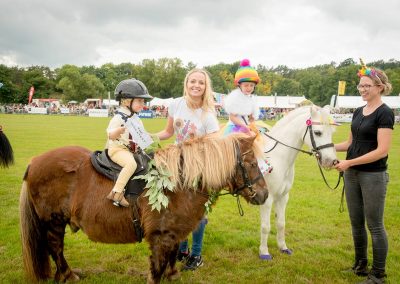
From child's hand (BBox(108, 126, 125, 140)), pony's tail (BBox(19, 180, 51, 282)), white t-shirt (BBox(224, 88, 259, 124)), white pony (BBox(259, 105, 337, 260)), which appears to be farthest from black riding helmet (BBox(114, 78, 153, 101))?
white pony (BBox(259, 105, 337, 260))

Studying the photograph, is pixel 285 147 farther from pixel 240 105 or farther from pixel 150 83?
pixel 150 83

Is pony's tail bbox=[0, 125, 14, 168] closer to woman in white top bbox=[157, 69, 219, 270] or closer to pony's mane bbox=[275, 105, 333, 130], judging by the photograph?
woman in white top bbox=[157, 69, 219, 270]

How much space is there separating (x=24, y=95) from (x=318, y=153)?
86.3 metres

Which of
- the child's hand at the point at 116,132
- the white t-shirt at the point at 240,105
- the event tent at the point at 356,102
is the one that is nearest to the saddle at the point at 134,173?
the child's hand at the point at 116,132

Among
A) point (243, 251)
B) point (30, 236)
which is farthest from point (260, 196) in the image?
point (30, 236)

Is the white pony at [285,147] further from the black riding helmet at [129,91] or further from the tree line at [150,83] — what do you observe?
the tree line at [150,83]

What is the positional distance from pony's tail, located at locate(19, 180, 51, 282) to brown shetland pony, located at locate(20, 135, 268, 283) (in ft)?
0.04

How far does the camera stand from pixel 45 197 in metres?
3.59

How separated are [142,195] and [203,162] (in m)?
0.76

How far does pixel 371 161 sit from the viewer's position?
370 cm

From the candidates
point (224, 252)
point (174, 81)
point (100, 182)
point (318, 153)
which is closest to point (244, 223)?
point (224, 252)

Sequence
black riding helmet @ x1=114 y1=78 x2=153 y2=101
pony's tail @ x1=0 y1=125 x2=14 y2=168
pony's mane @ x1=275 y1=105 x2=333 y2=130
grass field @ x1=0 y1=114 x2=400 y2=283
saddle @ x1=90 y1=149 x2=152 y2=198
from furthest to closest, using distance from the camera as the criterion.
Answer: pony's tail @ x1=0 y1=125 x2=14 y2=168, pony's mane @ x1=275 y1=105 x2=333 y2=130, grass field @ x1=0 y1=114 x2=400 y2=283, black riding helmet @ x1=114 y1=78 x2=153 y2=101, saddle @ x1=90 y1=149 x2=152 y2=198

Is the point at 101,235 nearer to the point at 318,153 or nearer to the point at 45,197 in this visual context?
the point at 45,197

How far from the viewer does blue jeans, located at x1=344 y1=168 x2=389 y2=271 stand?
384 cm
